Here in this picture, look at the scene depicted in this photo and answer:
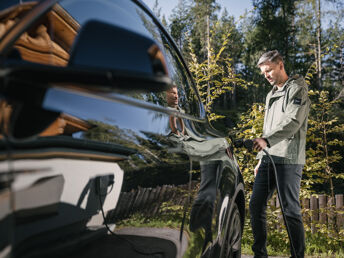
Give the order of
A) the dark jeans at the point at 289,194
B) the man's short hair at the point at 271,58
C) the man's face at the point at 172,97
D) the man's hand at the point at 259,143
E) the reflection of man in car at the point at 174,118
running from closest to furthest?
the reflection of man in car at the point at 174,118 < the man's face at the point at 172,97 < the man's hand at the point at 259,143 < the dark jeans at the point at 289,194 < the man's short hair at the point at 271,58

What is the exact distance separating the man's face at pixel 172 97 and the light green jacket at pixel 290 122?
121cm

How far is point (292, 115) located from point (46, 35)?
215 cm

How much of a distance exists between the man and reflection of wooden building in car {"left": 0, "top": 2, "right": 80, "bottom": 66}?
1876 millimetres

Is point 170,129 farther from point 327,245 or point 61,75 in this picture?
point 327,245

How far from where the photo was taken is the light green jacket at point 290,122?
107 inches

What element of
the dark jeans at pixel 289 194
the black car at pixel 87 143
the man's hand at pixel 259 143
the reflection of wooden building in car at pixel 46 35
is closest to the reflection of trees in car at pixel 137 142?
the black car at pixel 87 143

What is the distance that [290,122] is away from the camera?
107 inches

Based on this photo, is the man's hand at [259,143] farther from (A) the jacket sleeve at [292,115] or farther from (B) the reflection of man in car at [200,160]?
(B) the reflection of man in car at [200,160]

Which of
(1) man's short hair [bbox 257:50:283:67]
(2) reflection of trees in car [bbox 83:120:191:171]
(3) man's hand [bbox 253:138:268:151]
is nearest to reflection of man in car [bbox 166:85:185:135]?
(2) reflection of trees in car [bbox 83:120:191:171]

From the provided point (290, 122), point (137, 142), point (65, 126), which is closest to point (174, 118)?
point (137, 142)

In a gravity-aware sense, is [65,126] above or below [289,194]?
above

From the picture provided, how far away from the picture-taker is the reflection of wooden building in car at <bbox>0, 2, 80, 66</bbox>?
993 millimetres

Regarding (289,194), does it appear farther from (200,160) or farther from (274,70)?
(200,160)

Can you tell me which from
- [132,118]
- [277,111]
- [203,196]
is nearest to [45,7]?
[132,118]
